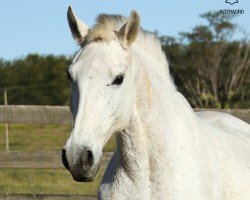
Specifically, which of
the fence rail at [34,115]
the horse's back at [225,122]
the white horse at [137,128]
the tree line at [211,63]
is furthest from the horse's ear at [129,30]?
the tree line at [211,63]

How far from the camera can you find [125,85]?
3.56m

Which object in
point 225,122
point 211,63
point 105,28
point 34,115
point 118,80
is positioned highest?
point 105,28

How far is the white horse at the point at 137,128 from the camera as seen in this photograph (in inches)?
131

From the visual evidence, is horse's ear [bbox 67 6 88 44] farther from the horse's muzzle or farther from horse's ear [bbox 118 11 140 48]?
the horse's muzzle

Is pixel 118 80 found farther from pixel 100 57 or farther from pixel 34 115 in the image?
pixel 34 115

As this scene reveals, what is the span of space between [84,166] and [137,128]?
0.62 metres

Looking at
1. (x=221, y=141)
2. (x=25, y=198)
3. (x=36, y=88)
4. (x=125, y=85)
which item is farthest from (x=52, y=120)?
(x=36, y=88)

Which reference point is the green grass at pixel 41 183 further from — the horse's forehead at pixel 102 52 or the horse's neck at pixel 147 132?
the horse's forehead at pixel 102 52

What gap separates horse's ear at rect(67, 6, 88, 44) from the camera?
3744 mm

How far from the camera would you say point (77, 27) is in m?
3.76

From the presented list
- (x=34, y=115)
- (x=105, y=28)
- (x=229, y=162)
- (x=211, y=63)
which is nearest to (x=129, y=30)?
(x=105, y=28)

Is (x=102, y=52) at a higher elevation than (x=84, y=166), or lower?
higher

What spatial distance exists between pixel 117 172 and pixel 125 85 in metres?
0.58

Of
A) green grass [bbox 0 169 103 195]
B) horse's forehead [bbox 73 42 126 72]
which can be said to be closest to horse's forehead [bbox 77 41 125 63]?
horse's forehead [bbox 73 42 126 72]
